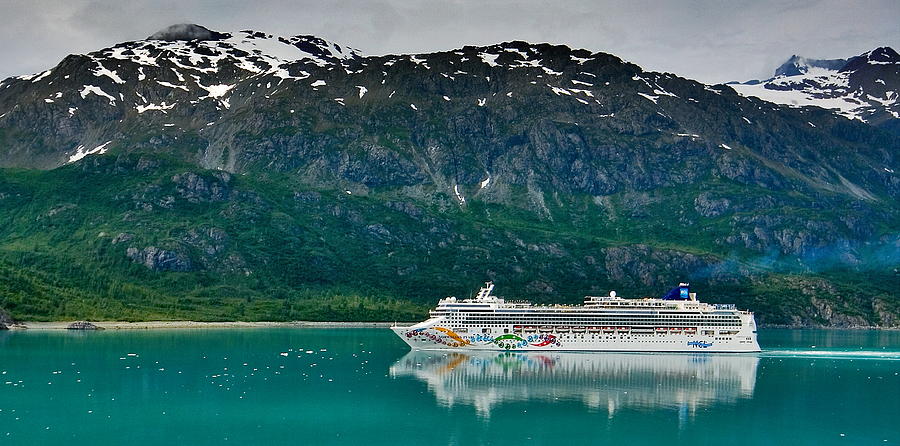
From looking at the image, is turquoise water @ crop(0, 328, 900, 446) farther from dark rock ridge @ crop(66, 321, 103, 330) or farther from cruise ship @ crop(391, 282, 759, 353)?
dark rock ridge @ crop(66, 321, 103, 330)

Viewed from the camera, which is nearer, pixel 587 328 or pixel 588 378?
pixel 588 378

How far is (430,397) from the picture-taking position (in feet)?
271

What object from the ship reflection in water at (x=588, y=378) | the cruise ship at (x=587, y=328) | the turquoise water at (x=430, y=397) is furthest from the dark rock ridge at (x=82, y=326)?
the ship reflection in water at (x=588, y=378)

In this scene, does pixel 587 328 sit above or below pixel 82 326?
above

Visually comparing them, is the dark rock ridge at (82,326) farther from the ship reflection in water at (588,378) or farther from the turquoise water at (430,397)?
the ship reflection in water at (588,378)

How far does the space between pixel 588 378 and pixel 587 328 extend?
119ft

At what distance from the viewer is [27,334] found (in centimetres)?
15688

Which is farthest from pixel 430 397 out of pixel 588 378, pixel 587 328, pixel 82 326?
pixel 82 326

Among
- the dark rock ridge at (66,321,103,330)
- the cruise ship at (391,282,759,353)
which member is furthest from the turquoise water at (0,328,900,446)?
the dark rock ridge at (66,321,103,330)

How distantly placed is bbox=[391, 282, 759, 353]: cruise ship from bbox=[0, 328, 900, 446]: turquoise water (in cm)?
323

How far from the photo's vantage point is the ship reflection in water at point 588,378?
8281 centimetres

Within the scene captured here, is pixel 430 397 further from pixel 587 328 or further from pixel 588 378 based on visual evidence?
pixel 587 328

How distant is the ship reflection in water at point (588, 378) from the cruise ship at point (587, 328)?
2.47m

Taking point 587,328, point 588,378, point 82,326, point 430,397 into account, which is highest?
point 587,328
